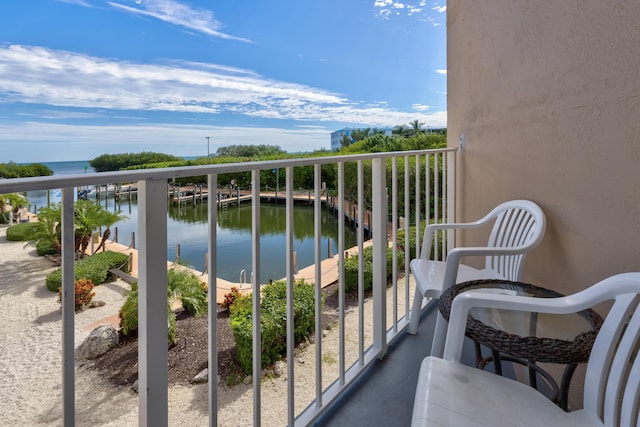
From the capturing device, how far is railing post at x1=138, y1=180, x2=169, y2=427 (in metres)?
0.82

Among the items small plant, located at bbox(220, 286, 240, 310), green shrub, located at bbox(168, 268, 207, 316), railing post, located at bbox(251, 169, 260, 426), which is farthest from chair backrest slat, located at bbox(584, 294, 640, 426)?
small plant, located at bbox(220, 286, 240, 310)

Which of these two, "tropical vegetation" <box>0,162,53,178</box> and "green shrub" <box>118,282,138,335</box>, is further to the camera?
"green shrub" <box>118,282,138,335</box>

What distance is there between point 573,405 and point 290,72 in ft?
161

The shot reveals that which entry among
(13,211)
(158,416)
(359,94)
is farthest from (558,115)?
(359,94)

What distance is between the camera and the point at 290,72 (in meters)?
46.4

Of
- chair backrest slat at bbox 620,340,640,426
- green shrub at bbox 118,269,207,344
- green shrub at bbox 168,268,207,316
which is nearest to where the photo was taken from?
chair backrest slat at bbox 620,340,640,426

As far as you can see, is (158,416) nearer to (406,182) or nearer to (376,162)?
(376,162)

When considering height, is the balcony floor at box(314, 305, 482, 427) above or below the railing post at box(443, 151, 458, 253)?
below

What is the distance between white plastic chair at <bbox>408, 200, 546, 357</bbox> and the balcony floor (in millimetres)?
256

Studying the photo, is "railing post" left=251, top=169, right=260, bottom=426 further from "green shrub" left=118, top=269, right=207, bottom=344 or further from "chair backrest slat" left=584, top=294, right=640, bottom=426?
"green shrub" left=118, top=269, right=207, bottom=344

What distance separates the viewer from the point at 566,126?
1.56m

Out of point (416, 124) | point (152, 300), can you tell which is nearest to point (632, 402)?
point (152, 300)

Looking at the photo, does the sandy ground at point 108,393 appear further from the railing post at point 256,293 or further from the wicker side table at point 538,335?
the wicker side table at point 538,335

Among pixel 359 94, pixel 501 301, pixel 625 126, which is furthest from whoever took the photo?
pixel 359 94
